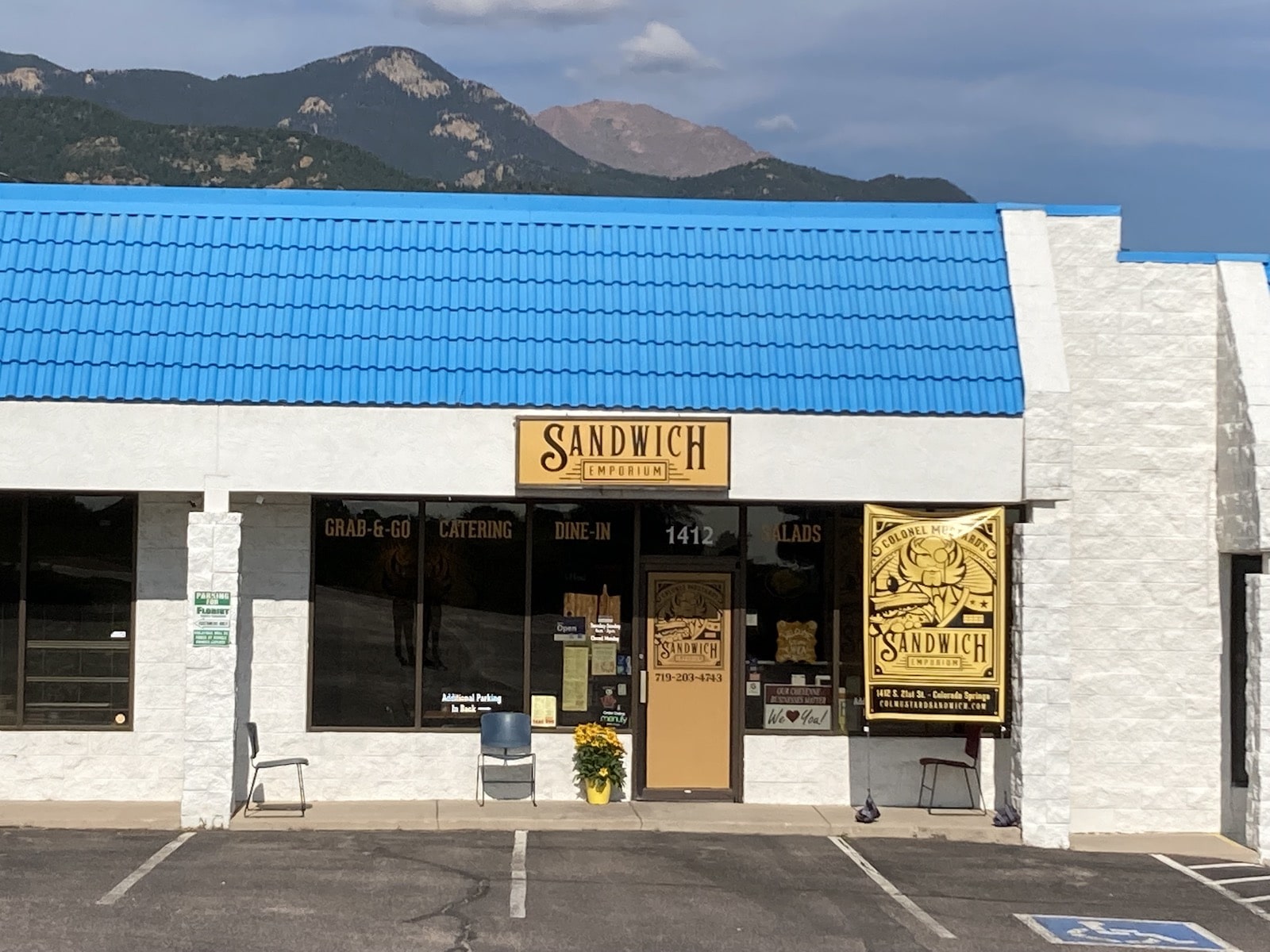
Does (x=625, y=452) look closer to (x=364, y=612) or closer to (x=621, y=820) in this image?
(x=364, y=612)

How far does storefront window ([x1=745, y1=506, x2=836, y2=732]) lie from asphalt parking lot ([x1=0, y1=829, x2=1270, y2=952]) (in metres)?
1.84

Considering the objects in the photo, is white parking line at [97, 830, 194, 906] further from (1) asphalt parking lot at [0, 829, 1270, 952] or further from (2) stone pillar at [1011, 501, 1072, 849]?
(2) stone pillar at [1011, 501, 1072, 849]

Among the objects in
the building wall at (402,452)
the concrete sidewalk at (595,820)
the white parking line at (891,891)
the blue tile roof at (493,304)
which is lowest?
the white parking line at (891,891)

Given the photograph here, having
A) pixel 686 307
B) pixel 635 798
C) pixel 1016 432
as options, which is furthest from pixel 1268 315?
pixel 635 798

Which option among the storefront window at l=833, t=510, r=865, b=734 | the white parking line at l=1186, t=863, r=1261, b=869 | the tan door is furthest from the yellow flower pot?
the white parking line at l=1186, t=863, r=1261, b=869

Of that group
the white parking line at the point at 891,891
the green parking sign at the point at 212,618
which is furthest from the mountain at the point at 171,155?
the white parking line at the point at 891,891

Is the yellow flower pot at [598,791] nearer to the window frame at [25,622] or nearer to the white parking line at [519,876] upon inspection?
the white parking line at [519,876]

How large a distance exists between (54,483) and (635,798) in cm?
684

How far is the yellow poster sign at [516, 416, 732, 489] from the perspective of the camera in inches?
586

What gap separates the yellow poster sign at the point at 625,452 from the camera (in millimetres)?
14875

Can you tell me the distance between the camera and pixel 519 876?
1290 centimetres

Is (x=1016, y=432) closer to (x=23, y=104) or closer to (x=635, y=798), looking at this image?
(x=635, y=798)

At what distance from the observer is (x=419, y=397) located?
14820mm

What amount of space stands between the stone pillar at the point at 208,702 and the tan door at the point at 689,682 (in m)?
4.45
